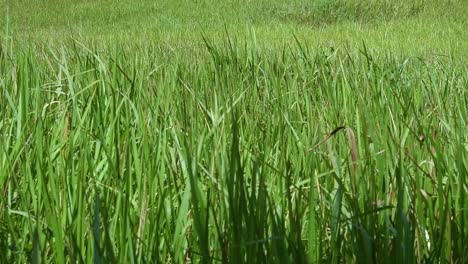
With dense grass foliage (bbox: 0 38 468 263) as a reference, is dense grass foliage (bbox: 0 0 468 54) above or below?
above

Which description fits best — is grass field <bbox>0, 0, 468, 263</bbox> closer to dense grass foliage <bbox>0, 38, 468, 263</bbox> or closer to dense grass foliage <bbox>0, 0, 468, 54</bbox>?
dense grass foliage <bbox>0, 38, 468, 263</bbox>

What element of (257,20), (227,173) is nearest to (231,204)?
(227,173)

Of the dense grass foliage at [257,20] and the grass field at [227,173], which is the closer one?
the grass field at [227,173]

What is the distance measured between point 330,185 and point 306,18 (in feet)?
18.5

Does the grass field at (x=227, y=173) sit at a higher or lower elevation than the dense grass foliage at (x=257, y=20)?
lower

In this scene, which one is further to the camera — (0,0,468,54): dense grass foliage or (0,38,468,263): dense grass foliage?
(0,0,468,54): dense grass foliage

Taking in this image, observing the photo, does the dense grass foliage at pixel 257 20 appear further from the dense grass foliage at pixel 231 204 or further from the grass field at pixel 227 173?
the dense grass foliage at pixel 231 204

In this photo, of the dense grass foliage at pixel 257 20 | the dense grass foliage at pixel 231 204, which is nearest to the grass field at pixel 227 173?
the dense grass foliage at pixel 231 204

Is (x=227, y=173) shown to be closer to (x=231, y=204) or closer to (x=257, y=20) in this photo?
(x=231, y=204)

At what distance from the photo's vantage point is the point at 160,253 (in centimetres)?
89

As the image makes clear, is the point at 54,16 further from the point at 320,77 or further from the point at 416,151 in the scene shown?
the point at 416,151

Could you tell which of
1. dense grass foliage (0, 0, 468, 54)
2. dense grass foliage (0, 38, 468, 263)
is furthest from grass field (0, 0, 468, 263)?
dense grass foliage (0, 0, 468, 54)

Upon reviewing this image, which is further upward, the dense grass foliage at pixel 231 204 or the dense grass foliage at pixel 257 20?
the dense grass foliage at pixel 257 20

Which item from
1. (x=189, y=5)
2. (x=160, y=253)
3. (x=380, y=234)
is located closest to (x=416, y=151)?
(x=380, y=234)
